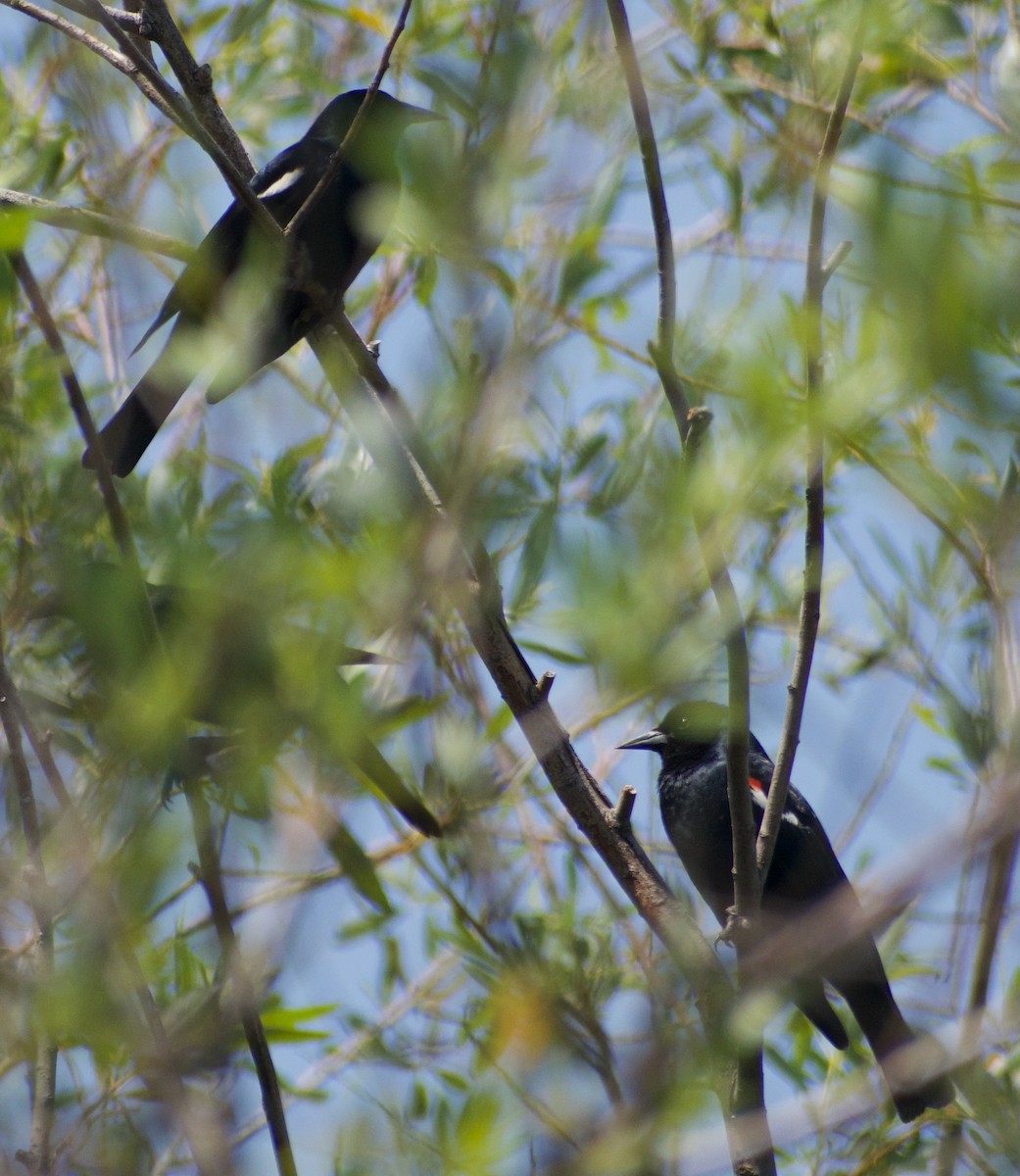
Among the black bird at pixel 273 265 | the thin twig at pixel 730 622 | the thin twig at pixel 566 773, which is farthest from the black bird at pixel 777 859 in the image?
the black bird at pixel 273 265

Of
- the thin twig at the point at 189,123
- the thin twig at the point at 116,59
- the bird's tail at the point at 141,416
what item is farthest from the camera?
the bird's tail at the point at 141,416

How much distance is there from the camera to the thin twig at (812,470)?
1351mm

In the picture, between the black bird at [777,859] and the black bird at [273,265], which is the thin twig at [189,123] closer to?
the black bird at [273,265]

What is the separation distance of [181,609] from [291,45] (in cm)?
281

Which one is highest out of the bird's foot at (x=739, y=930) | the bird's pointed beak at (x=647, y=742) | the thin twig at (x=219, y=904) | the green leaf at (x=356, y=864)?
the bird's pointed beak at (x=647, y=742)

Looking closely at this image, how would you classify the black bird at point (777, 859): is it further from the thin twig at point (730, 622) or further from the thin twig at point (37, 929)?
the thin twig at point (37, 929)

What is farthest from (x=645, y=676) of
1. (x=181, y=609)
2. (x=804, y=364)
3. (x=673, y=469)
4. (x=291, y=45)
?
(x=291, y=45)

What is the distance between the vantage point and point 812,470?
193 centimetres

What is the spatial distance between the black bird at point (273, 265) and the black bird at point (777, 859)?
1.36 meters

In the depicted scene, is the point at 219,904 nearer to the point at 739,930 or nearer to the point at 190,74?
the point at 739,930

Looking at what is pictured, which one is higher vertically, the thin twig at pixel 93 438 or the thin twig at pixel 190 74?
the thin twig at pixel 190 74

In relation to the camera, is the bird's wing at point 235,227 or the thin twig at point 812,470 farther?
the bird's wing at point 235,227

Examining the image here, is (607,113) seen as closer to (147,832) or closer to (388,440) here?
(388,440)

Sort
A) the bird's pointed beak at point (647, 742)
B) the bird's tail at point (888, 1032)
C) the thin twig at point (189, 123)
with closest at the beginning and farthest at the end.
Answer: the thin twig at point (189, 123) → the bird's tail at point (888, 1032) → the bird's pointed beak at point (647, 742)
